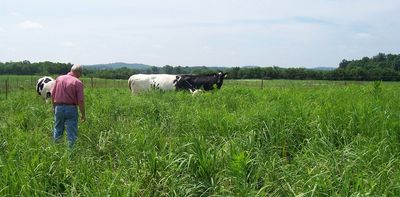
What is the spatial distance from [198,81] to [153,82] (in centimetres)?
194

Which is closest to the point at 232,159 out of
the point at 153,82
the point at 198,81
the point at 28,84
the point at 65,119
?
the point at 65,119

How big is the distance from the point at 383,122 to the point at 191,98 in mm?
5728

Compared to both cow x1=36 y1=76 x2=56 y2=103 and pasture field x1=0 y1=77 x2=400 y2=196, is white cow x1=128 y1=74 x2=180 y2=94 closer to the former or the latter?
cow x1=36 y1=76 x2=56 y2=103

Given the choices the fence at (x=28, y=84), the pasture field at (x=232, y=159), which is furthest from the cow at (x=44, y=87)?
the pasture field at (x=232, y=159)

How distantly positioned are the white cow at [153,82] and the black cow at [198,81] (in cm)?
26

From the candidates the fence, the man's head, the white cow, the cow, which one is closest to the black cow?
the white cow

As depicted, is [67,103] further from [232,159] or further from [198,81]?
[198,81]

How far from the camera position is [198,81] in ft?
48.7

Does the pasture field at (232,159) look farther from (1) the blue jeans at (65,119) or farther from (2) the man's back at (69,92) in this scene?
(2) the man's back at (69,92)

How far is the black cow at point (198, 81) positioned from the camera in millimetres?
14742

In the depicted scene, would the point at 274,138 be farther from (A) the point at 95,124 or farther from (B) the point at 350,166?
(A) the point at 95,124

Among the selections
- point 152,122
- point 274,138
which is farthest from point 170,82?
point 274,138

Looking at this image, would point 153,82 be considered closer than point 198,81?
No

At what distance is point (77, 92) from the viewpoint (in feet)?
19.8
